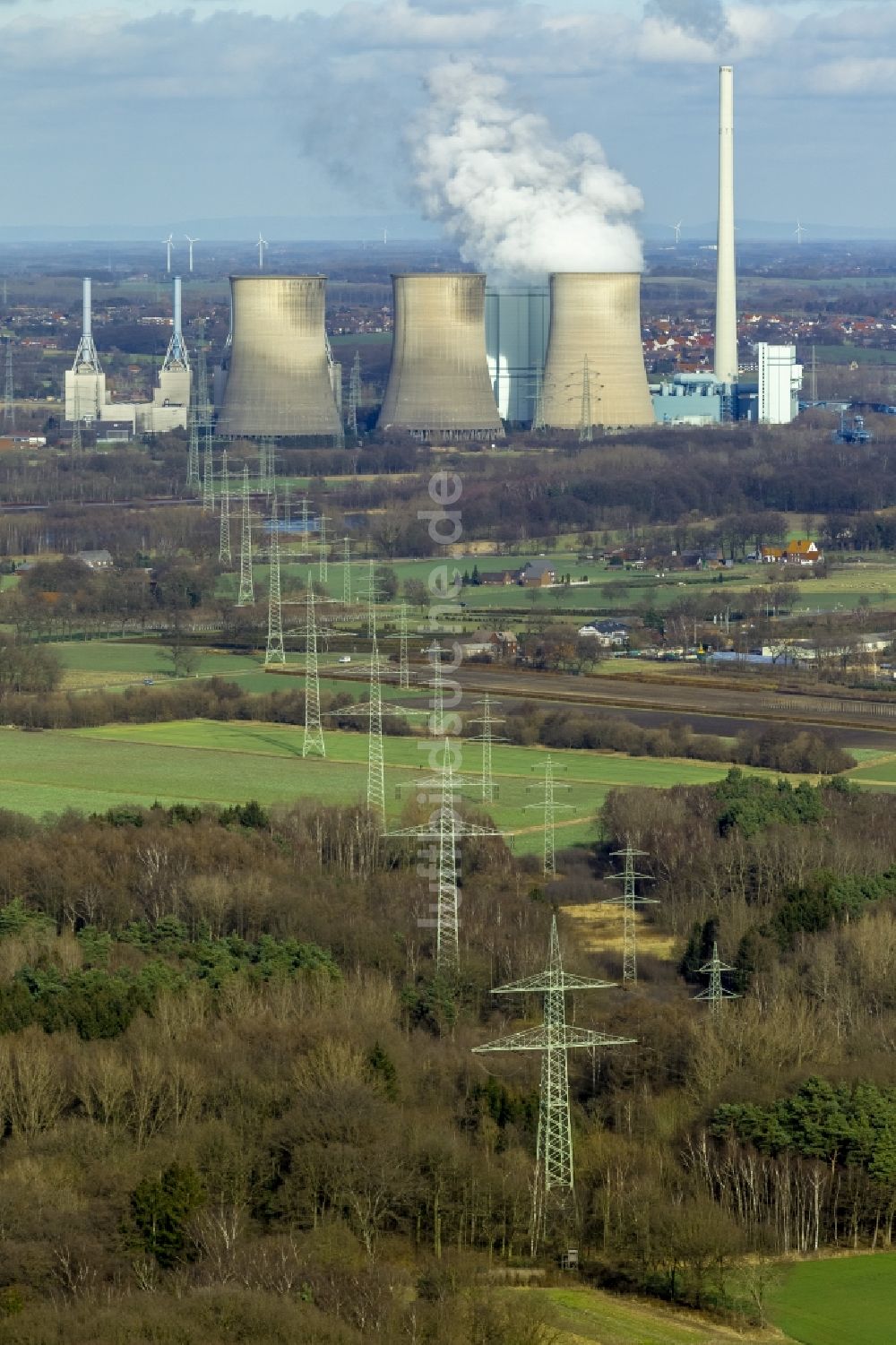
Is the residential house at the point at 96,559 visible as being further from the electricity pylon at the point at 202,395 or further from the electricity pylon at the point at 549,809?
the electricity pylon at the point at 549,809

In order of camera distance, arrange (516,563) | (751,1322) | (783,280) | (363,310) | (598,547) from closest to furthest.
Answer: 1. (751,1322)
2. (516,563)
3. (598,547)
4. (363,310)
5. (783,280)

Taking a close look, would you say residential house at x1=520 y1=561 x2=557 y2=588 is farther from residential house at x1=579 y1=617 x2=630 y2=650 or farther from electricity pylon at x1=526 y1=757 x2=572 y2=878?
electricity pylon at x1=526 y1=757 x2=572 y2=878

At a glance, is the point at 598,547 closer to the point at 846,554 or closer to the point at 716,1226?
the point at 846,554

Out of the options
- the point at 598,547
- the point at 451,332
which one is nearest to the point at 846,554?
the point at 598,547

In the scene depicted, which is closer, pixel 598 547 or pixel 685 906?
pixel 685 906

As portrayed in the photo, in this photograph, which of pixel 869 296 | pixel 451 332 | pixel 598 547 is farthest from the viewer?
pixel 869 296

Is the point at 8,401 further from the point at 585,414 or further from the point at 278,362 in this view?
the point at 585,414

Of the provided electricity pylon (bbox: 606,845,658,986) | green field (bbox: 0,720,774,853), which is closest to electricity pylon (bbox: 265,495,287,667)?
green field (bbox: 0,720,774,853)
